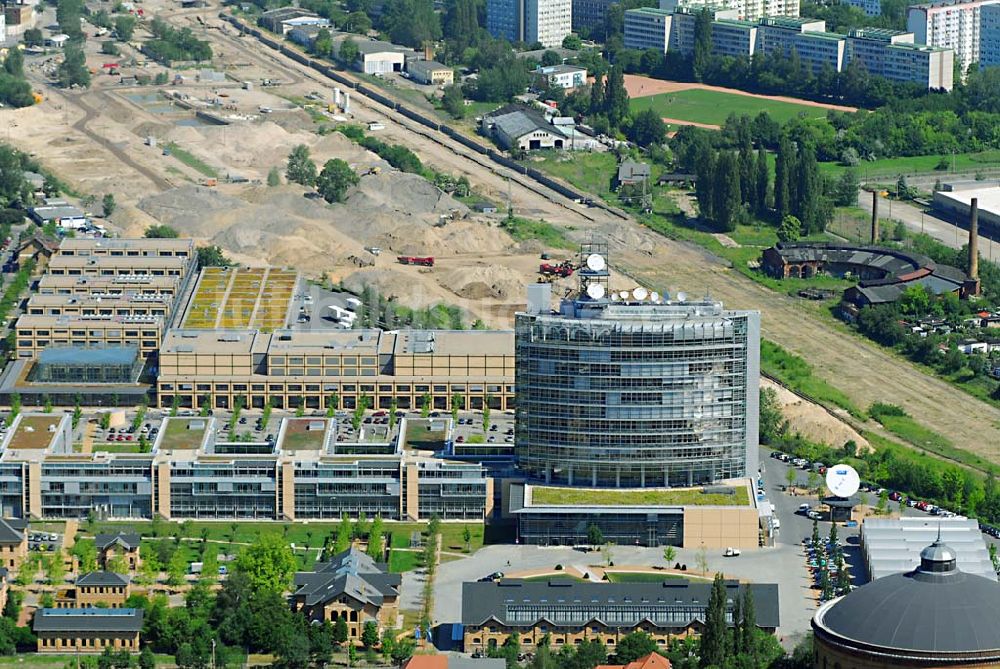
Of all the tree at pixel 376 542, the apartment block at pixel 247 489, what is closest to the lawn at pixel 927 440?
the apartment block at pixel 247 489

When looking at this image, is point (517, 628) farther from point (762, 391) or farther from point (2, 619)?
point (762, 391)

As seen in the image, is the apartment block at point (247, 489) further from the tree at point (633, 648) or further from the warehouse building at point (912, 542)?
the tree at point (633, 648)

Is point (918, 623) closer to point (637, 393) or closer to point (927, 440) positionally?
point (637, 393)

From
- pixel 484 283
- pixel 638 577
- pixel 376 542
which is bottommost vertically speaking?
pixel 484 283

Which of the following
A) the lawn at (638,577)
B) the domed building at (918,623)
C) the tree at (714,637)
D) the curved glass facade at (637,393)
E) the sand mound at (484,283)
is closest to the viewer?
the domed building at (918,623)

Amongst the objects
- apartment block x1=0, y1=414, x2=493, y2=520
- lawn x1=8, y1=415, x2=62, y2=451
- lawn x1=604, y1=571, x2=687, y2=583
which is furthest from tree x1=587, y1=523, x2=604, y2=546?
lawn x1=8, y1=415, x2=62, y2=451

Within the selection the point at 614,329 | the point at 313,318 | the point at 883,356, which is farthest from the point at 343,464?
the point at 883,356

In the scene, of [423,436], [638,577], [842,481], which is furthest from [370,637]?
[842,481]
